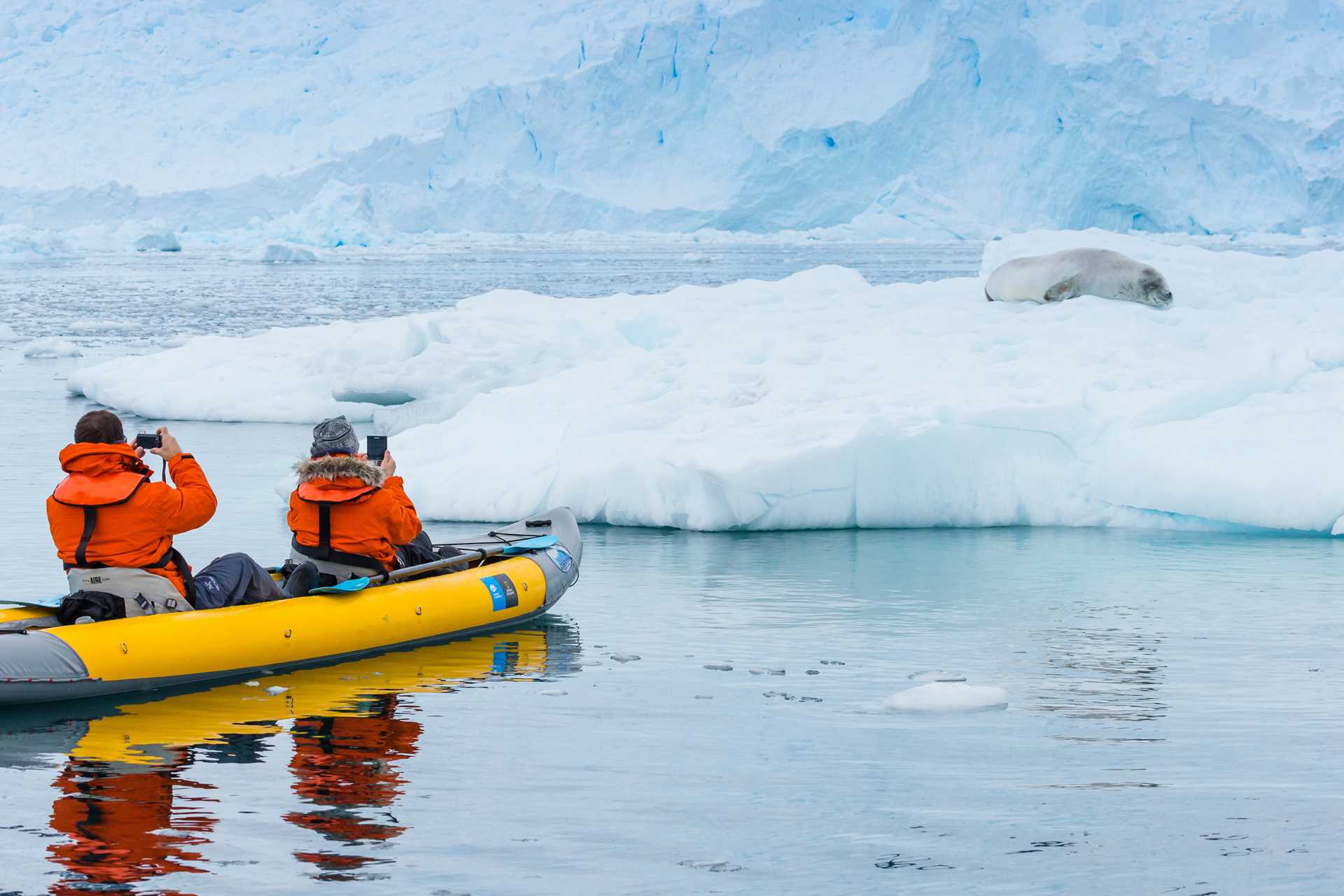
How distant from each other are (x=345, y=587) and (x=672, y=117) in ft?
124

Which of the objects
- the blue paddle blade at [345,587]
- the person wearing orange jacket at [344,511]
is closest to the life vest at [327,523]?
the person wearing orange jacket at [344,511]

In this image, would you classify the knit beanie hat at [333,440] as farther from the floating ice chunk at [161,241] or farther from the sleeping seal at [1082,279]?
the floating ice chunk at [161,241]

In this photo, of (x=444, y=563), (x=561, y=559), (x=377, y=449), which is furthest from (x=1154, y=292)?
(x=377, y=449)

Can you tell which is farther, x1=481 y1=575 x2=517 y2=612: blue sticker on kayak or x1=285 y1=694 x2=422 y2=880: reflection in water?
x1=481 y1=575 x2=517 y2=612: blue sticker on kayak

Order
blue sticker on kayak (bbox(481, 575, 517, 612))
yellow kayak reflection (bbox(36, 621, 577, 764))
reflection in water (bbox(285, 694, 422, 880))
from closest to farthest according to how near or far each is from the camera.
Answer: reflection in water (bbox(285, 694, 422, 880)), yellow kayak reflection (bbox(36, 621, 577, 764)), blue sticker on kayak (bbox(481, 575, 517, 612))

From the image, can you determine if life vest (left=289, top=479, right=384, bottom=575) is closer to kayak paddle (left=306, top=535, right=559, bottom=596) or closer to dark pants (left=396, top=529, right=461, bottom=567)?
kayak paddle (left=306, top=535, right=559, bottom=596)

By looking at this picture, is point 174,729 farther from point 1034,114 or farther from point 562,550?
point 1034,114

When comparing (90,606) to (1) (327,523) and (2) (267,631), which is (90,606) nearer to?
(2) (267,631)

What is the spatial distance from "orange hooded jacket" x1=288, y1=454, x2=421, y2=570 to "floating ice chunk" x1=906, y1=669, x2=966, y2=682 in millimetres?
1916

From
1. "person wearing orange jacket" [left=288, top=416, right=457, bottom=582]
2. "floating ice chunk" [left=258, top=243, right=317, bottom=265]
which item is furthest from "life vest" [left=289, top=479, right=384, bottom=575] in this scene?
"floating ice chunk" [left=258, top=243, right=317, bottom=265]

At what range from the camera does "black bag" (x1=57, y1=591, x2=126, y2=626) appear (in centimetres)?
526

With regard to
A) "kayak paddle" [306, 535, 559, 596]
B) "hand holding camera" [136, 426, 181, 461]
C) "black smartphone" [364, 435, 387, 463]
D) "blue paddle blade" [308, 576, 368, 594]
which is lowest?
"blue paddle blade" [308, 576, 368, 594]

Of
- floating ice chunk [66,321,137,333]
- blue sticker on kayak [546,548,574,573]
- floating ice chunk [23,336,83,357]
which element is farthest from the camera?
floating ice chunk [66,321,137,333]

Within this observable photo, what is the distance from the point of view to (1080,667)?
555 centimetres
